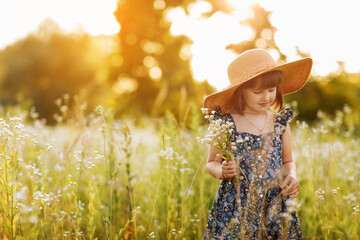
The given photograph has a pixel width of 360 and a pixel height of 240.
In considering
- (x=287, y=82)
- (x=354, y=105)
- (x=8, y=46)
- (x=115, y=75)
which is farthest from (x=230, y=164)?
(x=8, y=46)

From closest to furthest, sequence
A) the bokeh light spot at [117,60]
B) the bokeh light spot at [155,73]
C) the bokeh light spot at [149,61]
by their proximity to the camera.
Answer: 1. the bokeh light spot at [155,73]
2. the bokeh light spot at [149,61]
3. the bokeh light spot at [117,60]

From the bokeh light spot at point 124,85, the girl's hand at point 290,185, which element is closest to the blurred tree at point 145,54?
the bokeh light spot at point 124,85

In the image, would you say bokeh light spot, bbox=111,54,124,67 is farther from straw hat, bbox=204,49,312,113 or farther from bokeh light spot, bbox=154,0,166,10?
straw hat, bbox=204,49,312,113

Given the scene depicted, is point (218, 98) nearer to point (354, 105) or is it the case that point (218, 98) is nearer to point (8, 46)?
point (354, 105)

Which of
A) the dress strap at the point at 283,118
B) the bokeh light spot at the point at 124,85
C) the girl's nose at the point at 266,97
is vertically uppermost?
the bokeh light spot at the point at 124,85

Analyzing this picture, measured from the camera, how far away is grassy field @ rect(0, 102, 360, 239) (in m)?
2.40

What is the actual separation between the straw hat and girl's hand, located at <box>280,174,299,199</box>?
0.72 meters

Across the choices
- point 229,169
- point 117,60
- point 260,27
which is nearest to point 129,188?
point 229,169

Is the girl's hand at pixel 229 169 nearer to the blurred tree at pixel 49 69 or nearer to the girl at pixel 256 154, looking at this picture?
the girl at pixel 256 154

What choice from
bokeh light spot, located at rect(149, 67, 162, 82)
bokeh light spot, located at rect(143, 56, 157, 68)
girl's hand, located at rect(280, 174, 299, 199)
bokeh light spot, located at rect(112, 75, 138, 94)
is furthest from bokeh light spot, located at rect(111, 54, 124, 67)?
girl's hand, located at rect(280, 174, 299, 199)

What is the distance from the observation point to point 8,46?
28.2m

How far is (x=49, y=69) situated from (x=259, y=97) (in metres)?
24.9

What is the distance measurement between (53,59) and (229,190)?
2500 cm

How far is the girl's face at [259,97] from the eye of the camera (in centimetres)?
256
